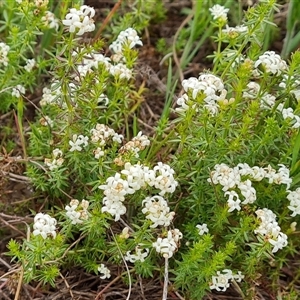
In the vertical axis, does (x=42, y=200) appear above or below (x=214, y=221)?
below

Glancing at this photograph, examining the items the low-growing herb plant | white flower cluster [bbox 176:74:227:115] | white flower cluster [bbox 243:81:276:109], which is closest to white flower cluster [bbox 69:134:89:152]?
the low-growing herb plant

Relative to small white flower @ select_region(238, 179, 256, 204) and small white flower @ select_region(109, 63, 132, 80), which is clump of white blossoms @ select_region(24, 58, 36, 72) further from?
small white flower @ select_region(238, 179, 256, 204)

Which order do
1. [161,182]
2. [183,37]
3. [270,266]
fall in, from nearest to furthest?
[161,182] < [270,266] < [183,37]

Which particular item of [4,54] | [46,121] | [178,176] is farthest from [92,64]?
[178,176]

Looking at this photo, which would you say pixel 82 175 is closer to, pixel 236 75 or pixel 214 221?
pixel 214 221

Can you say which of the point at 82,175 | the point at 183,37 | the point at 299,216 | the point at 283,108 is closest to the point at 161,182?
the point at 82,175

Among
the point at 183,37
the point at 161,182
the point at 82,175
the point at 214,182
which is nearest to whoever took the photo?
the point at 161,182
